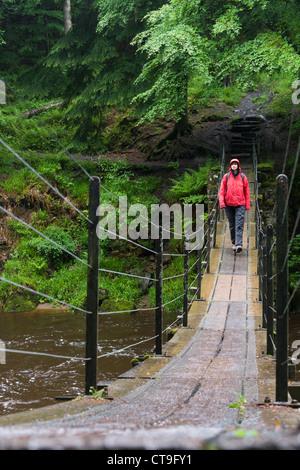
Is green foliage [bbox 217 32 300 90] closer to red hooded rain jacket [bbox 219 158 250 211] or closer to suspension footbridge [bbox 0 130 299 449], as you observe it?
red hooded rain jacket [bbox 219 158 250 211]

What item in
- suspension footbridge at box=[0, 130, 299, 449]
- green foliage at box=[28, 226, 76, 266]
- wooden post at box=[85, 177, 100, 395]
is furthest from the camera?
green foliage at box=[28, 226, 76, 266]

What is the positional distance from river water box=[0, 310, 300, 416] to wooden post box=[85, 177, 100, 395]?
170 centimetres

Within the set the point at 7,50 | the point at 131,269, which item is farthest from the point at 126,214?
the point at 7,50

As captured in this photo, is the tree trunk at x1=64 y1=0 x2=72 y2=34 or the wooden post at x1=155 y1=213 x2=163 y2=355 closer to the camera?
the wooden post at x1=155 y1=213 x2=163 y2=355

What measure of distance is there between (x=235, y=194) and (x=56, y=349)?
188 inches

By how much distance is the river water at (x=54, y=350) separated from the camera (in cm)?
703

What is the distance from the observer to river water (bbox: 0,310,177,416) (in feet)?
23.1

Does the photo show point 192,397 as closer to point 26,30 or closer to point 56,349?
point 56,349

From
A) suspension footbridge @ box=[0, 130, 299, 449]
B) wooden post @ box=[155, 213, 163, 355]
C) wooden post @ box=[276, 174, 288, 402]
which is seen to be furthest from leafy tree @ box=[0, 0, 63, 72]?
wooden post @ box=[276, 174, 288, 402]

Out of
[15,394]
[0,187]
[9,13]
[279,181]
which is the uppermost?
[9,13]

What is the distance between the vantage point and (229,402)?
3.44 metres

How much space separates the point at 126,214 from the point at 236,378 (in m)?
11.1

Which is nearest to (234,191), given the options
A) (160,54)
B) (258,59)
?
(258,59)

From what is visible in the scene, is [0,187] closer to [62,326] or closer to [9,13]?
[62,326]
